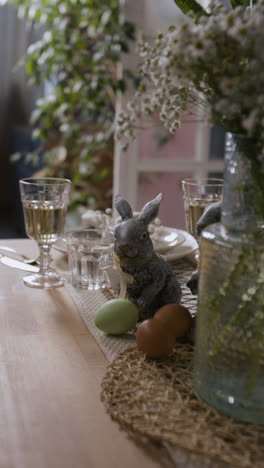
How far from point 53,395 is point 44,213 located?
522 mm

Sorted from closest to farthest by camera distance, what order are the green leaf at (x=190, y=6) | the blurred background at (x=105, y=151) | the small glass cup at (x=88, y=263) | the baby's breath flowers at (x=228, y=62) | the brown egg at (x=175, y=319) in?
the baby's breath flowers at (x=228, y=62), the green leaf at (x=190, y=6), the brown egg at (x=175, y=319), the small glass cup at (x=88, y=263), the blurred background at (x=105, y=151)

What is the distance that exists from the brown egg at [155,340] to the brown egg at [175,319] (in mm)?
25

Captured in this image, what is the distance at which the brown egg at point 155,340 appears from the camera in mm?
829

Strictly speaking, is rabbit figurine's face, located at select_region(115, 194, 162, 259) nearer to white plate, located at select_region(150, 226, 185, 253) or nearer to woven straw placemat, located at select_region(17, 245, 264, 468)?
woven straw placemat, located at select_region(17, 245, 264, 468)

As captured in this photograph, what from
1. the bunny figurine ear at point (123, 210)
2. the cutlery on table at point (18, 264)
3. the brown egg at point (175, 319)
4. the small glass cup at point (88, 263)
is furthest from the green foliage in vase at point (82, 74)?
the brown egg at point (175, 319)

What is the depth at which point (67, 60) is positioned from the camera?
3.27 m

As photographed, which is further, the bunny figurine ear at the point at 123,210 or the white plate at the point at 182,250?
the white plate at the point at 182,250

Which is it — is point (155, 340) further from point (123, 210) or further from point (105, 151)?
point (105, 151)

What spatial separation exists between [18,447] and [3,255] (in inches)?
31.7

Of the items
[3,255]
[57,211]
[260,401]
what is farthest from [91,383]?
[3,255]

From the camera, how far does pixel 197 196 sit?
46.9 inches

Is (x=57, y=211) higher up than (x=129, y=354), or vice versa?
(x=57, y=211)

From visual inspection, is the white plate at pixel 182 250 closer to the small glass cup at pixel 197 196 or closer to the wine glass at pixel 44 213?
the small glass cup at pixel 197 196

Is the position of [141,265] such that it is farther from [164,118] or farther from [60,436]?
[60,436]
